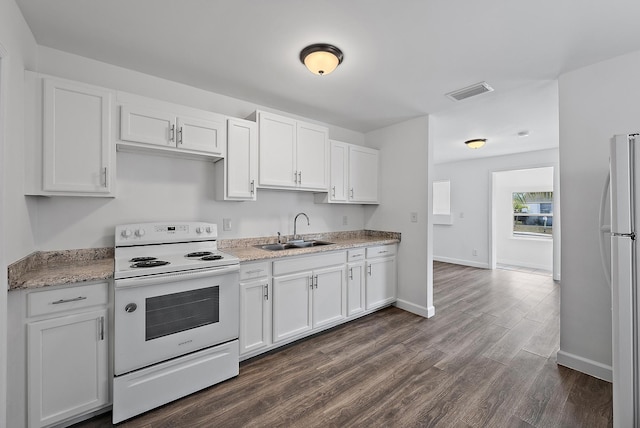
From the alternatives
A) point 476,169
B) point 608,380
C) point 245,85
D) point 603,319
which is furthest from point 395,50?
point 476,169

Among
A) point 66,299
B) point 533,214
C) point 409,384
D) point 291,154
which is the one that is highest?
point 291,154

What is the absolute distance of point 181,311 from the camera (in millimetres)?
1948

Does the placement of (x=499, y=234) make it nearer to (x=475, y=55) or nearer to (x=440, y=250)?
(x=440, y=250)

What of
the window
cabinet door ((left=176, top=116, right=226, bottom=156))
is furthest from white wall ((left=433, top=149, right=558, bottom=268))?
cabinet door ((left=176, top=116, right=226, bottom=156))

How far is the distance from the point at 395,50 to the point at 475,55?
2.15ft

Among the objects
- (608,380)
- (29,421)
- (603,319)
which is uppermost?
(603,319)

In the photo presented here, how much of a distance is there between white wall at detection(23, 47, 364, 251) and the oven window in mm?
842

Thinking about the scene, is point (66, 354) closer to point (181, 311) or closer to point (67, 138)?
point (181, 311)

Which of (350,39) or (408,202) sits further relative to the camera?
(408,202)

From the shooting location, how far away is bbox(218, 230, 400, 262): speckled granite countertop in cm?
247

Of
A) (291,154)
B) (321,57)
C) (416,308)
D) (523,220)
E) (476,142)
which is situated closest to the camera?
(321,57)

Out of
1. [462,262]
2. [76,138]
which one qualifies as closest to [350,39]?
[76,138]

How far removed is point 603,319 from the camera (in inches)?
85.6

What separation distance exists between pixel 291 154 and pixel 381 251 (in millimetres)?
1691
